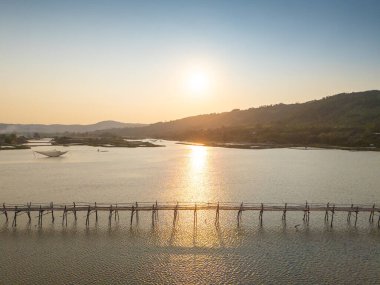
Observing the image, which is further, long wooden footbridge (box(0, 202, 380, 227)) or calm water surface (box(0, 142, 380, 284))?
long wooden footbridge (box(0, 202, 380, 227))

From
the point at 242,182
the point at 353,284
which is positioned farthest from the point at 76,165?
the point at 353,284

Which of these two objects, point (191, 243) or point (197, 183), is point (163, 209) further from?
point (197, 183)

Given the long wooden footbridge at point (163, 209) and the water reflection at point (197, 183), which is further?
the water reflection at point (197, 183)

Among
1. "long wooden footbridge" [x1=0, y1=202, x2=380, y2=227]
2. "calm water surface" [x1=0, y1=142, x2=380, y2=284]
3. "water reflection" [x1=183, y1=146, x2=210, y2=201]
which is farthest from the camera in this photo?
"water reflection" [x1=183, y1=146, x2=210, y2=201]

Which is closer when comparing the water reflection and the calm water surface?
the calm water surface

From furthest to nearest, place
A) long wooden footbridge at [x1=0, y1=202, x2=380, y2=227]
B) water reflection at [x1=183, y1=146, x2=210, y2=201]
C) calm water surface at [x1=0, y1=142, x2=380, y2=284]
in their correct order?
water reflection at [x1=183, y1=146, x2=210, y2=201] → long wooden footbridge at [x1=0, y1=202, x2=380, y2=227] → calm water surface at [x1=0, y1=142, x2=380, y2=284]

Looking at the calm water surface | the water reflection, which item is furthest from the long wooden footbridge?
the water reflection

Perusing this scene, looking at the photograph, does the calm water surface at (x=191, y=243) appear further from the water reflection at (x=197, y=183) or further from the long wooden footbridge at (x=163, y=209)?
the long wooden footbridge at (x=163, y=209)

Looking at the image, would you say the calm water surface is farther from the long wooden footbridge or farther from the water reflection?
the long wooden footbridge

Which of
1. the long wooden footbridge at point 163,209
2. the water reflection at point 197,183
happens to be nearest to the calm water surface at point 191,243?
the water reflection at point 197,183

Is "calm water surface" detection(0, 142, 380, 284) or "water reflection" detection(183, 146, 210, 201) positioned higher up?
"water reflection" detection(183, 146, 210, 201)

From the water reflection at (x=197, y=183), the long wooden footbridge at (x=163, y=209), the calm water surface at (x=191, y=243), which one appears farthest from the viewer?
the water reflection at (x=197, y=183)
